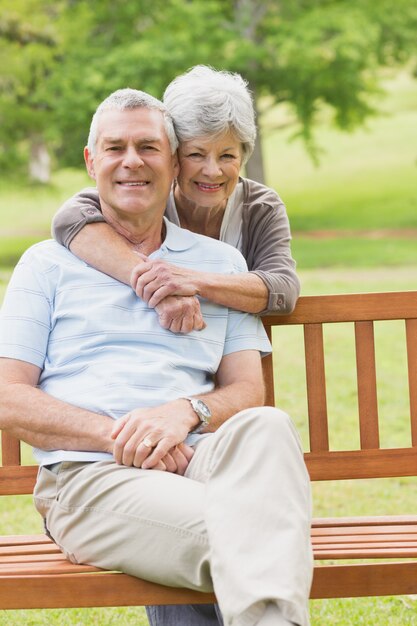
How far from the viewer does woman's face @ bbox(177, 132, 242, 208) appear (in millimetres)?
3572

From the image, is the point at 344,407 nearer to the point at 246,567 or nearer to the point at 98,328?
the point at 98,328

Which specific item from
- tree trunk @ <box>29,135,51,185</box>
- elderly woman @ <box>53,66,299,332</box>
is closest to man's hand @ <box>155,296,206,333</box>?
elderly woman @ <box>53,66,299,332</box>

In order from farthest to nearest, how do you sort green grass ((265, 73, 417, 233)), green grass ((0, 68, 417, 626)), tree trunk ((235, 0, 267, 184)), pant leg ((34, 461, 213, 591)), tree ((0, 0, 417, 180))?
green grass ((265, 73, 417, 233))
tree trunk ((235, 0, 267, 184))
tree ((0, 0, 417, 180))
green grass ((0, 68, 417, 626))
pant leg ((34, 461, 213, 591))

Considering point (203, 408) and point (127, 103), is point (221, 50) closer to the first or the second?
point (127, 103)

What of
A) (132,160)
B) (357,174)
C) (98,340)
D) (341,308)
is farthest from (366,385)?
(357,174)

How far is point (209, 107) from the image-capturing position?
11.5ft

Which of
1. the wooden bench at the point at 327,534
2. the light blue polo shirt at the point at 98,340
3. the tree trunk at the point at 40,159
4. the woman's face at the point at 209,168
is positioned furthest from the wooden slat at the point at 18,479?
the tree trunk at the point at 40,159

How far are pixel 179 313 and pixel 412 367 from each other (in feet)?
3.45

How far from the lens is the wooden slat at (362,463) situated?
3.84 m

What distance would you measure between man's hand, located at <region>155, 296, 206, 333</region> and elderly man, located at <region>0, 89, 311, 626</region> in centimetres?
3

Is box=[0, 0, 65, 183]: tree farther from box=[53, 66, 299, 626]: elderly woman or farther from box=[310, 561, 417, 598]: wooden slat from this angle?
box=[310, 561, 417, 598]: wooden slat

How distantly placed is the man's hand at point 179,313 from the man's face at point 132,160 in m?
0.34

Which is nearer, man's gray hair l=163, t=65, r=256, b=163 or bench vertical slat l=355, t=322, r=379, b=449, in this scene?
man's gray hair l=163, t=65, r=256, b=163

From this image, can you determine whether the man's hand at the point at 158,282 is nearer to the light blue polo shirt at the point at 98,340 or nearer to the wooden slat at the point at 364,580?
the light blue polo shirt at the point at 98,340
